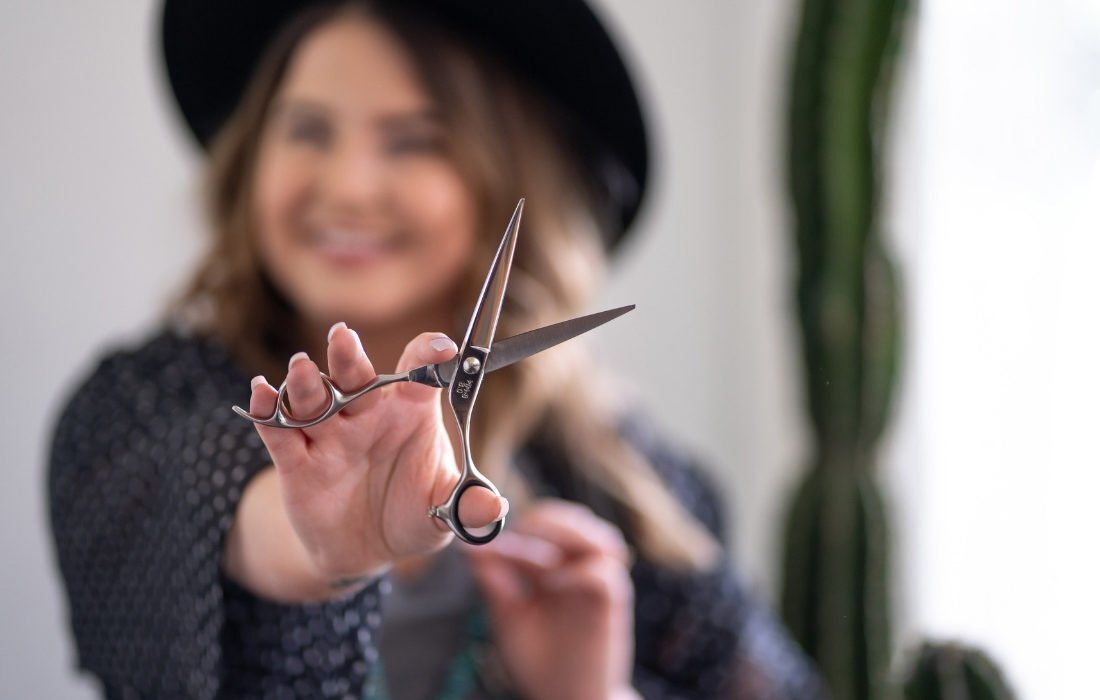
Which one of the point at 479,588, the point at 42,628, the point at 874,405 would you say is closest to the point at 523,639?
the point at 479,588

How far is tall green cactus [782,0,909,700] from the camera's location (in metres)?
0.89

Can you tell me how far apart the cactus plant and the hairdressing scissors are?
0.27m

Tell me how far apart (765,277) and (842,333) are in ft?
1.52

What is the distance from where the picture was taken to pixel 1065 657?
Answer: 1.41 ft

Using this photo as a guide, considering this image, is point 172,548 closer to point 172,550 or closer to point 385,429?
point 172,550

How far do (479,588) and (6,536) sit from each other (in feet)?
1.06

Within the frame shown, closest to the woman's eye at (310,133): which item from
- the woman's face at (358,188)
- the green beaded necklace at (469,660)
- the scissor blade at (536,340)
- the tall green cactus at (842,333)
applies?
the woman's face at (358,188)

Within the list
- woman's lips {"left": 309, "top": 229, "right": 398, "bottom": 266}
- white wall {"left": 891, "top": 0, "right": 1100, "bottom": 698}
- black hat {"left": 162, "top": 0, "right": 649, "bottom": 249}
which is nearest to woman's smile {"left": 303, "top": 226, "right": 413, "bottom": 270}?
woman's lips {"left": 309, "top": 229, "right": 398, "bottom": 266}

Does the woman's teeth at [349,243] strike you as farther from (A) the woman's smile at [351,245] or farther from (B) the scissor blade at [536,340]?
(B) the scissor blade at [536,340]

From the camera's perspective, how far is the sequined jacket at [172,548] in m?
0.42

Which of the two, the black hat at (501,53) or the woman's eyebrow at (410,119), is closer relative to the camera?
the woman's eyebrow at (410,119)

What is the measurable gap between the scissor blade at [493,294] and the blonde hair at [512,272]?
0.50 ft

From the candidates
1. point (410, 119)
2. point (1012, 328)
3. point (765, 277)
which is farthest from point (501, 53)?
point (765, 277)

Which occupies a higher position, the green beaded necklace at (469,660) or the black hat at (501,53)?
the black hat at (501,53)
